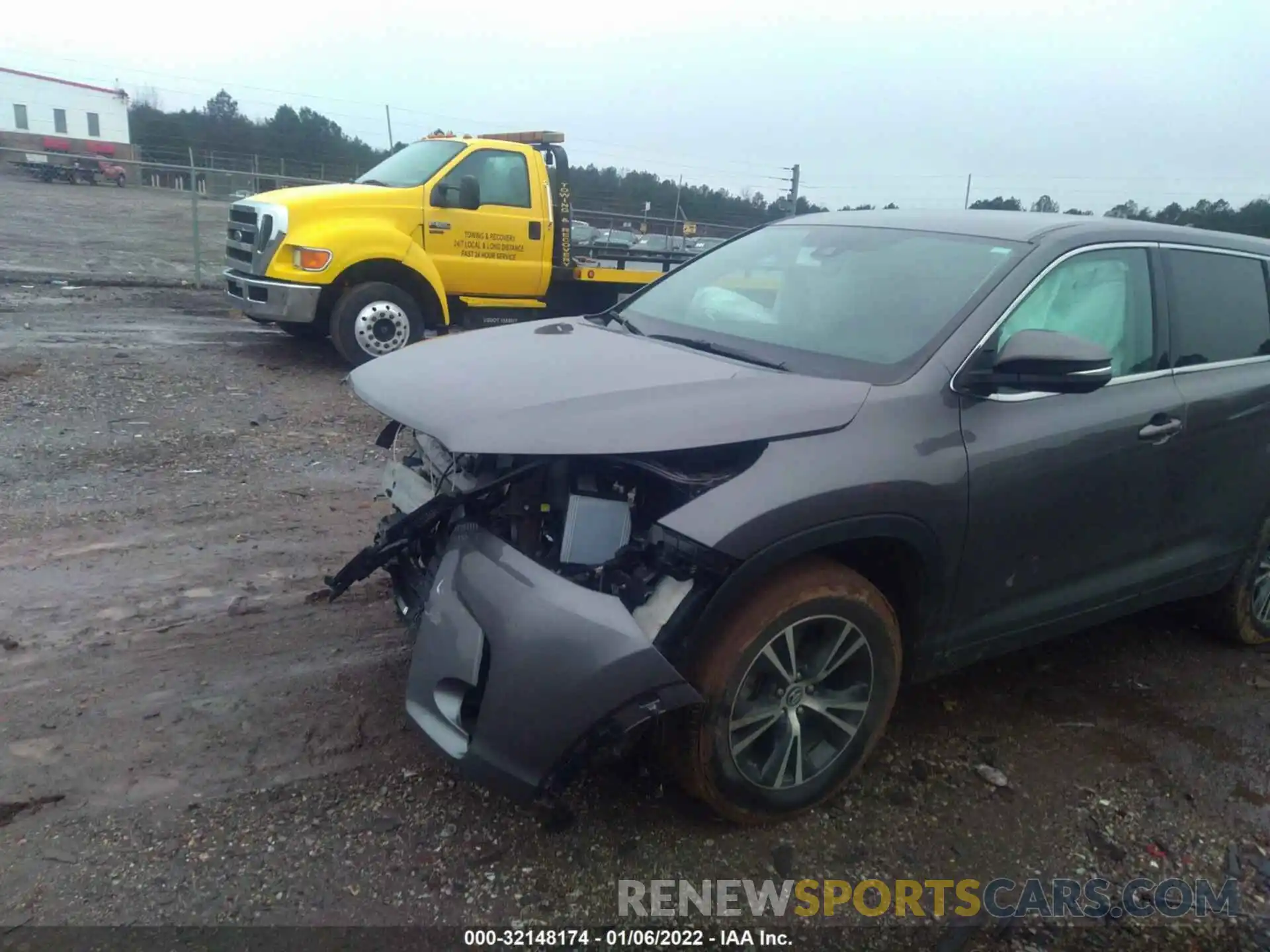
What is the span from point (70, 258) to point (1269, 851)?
18.4m

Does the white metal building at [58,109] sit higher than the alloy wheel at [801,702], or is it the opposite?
the white metal building at [58,109]

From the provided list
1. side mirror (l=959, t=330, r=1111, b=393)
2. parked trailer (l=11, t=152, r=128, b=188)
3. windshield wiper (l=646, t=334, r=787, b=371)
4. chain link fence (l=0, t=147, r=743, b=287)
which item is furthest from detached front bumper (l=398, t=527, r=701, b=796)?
parked trailer (l=11, t=152, r=128, b=188)

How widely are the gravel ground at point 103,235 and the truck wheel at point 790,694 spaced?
45.7 ft

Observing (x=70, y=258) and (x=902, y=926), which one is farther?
(x=70, y=258)

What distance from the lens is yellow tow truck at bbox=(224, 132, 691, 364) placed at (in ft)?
28.2

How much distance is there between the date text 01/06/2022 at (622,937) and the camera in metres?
2.45

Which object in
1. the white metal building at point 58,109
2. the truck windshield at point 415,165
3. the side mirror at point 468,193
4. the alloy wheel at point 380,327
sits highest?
the white metal building at point 58,109

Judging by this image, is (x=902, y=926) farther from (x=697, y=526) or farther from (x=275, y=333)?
(x=275, y=333)

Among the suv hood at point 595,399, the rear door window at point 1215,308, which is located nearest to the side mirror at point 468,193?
the suv hood at point 595,399

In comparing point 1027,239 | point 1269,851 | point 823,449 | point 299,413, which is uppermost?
point 1027,239

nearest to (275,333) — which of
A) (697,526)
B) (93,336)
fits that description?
(93,336)

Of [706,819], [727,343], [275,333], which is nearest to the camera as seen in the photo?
[706,819]

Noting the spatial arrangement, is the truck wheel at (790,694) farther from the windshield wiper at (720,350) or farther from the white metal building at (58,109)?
the white metal building at (58,109)

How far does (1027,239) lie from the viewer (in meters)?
3.34
